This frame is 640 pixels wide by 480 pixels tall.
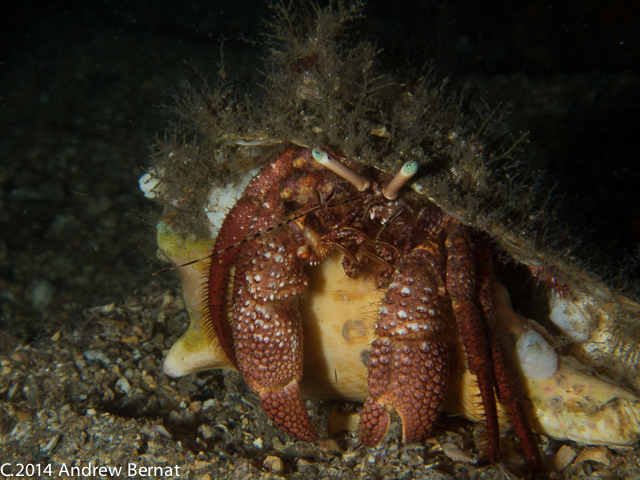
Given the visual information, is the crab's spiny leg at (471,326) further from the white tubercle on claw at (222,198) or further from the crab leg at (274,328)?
the white tubercle on claw at (222,198)

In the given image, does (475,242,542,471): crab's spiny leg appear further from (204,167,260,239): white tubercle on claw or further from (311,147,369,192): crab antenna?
(204,167,260,239): white tubercle on claw

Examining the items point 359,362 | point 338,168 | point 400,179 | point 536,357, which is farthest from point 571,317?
point 338,168

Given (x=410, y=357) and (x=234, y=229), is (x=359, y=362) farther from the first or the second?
(x=234, y=229)

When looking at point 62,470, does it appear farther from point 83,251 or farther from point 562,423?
point 83,251

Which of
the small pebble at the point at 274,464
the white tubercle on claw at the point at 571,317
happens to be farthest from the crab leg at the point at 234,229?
the white tubercle on claw at the point at 571,317

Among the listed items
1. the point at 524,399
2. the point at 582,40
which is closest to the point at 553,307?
the point at 524,399

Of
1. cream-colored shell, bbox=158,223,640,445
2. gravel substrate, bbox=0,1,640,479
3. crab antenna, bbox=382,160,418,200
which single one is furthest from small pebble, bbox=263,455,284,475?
crab antenna, bbox=382,160,418,200
